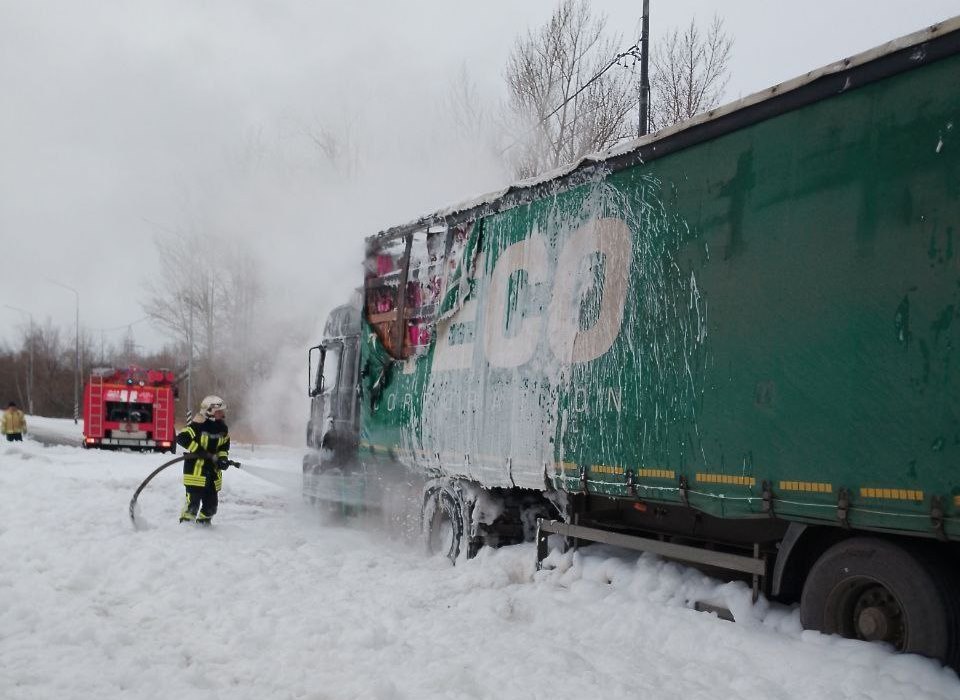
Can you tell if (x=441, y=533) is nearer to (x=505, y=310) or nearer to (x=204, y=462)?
(x=505, y=310)

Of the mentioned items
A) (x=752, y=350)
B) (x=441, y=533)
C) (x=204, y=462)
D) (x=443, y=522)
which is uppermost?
(x=752, y=350)

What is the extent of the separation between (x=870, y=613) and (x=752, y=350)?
1686 millimetres

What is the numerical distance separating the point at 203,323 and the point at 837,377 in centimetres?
3869

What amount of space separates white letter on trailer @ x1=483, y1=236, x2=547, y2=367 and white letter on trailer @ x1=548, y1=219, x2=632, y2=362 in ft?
1.06

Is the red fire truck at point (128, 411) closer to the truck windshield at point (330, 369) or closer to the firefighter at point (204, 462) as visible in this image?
the truck windshield at point (330, 369)

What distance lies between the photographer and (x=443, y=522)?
9375 mm

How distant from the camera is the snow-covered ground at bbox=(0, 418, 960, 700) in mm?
4672

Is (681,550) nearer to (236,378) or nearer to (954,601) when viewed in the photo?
(954,601)

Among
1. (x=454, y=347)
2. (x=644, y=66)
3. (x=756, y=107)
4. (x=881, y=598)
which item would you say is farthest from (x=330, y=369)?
(x=881, y=598)

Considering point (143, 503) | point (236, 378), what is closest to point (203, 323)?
point (236, 378)

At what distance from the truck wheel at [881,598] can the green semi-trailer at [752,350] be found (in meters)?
0.01

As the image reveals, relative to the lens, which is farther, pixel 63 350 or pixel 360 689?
pixel 63 350

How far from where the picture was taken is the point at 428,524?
31.3ft

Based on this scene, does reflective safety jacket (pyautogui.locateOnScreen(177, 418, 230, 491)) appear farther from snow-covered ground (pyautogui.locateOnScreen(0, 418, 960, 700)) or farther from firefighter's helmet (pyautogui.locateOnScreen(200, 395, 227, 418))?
snow-covered ground (pyautogui.locateOnScreen(0, 418, 960, 700))
